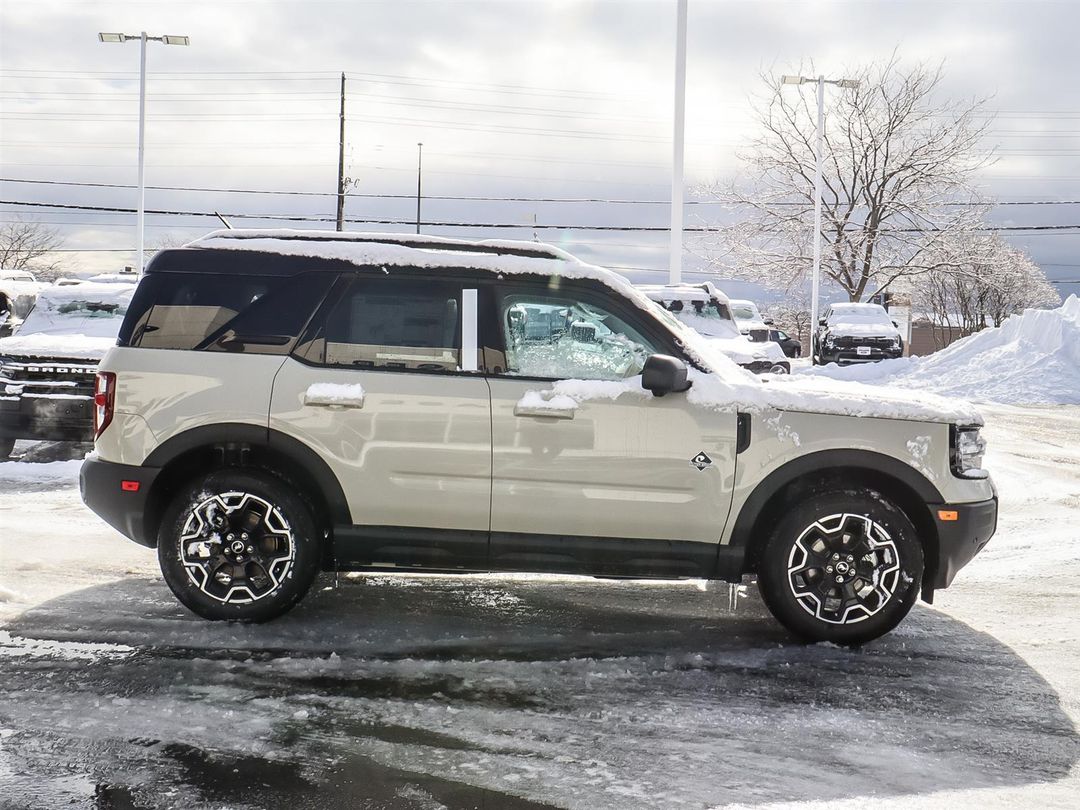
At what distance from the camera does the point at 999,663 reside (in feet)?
16.5

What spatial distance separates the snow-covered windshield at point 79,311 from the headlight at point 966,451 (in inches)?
373

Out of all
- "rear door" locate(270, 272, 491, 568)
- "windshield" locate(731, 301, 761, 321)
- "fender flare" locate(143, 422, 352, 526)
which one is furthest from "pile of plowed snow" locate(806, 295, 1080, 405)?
"fender flare" locate(143, 422, 352, 526)

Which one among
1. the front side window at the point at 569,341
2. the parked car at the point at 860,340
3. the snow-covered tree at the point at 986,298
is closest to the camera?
the front side window at the point at 569,341

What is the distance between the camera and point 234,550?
17.3 feet

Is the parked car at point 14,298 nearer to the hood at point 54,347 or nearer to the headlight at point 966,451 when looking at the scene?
the hood at point 54,347

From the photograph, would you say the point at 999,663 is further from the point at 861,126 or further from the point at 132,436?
the point at 861,126

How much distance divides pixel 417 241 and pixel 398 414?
1.01m

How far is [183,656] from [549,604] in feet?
6.71

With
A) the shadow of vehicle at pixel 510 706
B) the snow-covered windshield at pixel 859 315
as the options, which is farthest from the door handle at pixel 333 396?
the snow-covered windshield at pixel 859 315

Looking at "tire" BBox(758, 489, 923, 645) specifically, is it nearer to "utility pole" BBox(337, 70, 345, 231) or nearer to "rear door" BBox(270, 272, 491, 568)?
"rear door" BBox(270, 272, 491, 568)

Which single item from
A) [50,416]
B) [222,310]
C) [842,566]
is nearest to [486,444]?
[222,310]

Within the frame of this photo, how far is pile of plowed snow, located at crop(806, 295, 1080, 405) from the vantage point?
68.9 ft

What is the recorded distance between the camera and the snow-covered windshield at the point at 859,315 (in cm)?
2934

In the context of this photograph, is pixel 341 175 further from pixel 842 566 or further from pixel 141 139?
pixel 842 566
